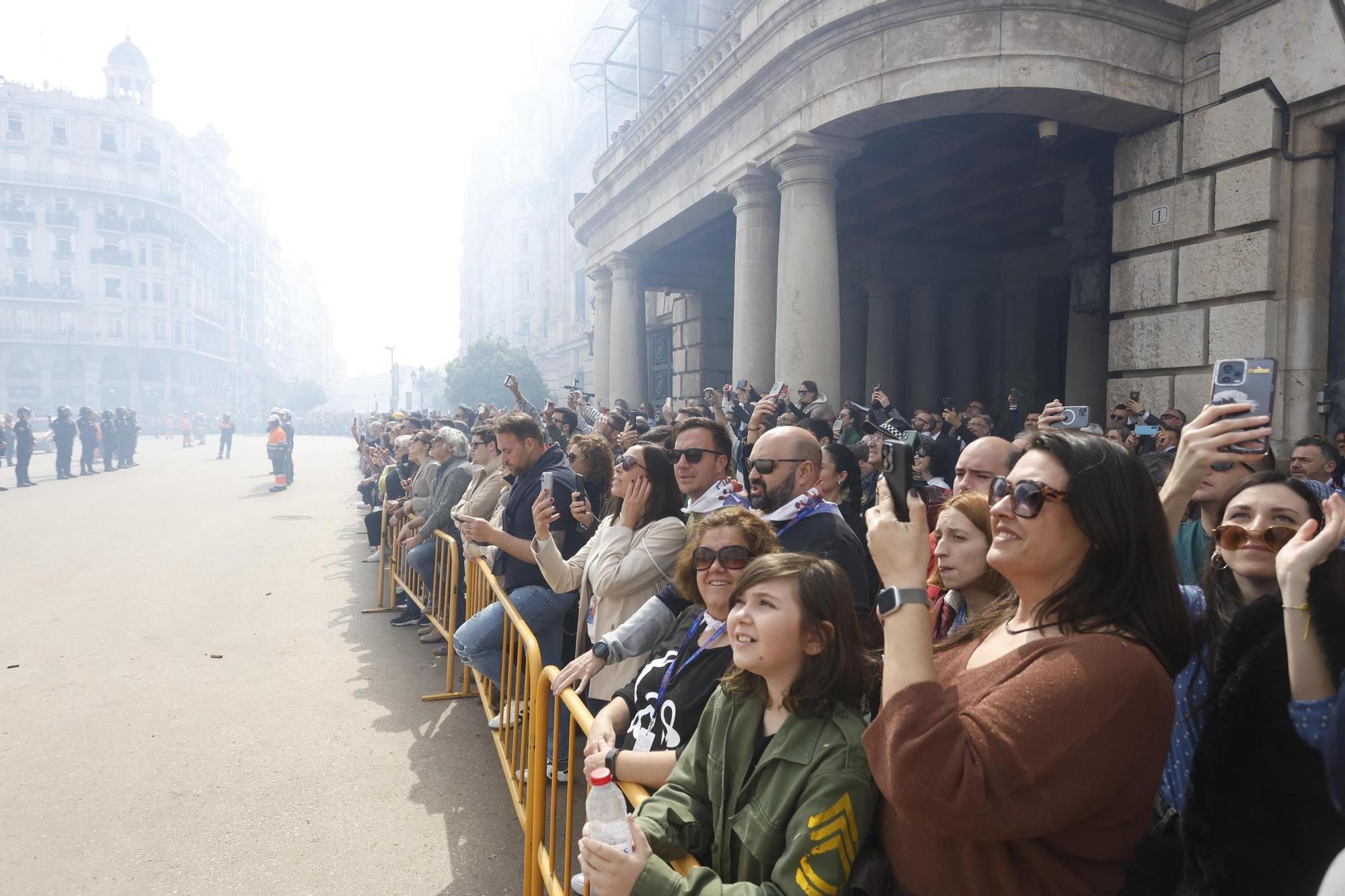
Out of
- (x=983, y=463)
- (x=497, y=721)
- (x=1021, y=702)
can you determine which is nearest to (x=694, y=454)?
(x=983, y=463)

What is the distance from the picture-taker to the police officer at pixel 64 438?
85.3ft

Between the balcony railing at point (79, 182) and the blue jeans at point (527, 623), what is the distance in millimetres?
103190

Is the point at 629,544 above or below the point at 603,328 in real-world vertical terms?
below

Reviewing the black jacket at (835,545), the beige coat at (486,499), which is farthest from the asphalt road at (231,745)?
the black jacket at (835,545)

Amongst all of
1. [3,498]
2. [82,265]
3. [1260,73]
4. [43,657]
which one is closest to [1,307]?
[82,265]


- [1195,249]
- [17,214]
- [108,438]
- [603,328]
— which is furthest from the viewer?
[17,214]

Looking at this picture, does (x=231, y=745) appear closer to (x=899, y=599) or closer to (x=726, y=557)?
(x=726, y=557)

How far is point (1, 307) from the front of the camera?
8412 cm

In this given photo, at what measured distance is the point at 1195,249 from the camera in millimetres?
8852

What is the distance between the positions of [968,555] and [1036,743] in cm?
136

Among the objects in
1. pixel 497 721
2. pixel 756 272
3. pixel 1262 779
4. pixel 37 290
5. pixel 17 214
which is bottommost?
pixel 497 721

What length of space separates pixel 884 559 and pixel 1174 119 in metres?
9.52

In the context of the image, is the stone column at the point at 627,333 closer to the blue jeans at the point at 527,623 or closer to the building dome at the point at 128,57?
the blue jeans at the point at 527,623

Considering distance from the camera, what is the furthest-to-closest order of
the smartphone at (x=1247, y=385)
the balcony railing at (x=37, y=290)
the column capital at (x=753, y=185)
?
the balcony railing at (x=37, y=290), the column capital at (x=753, y=185), the smartphone at (x=1247, y=385)
